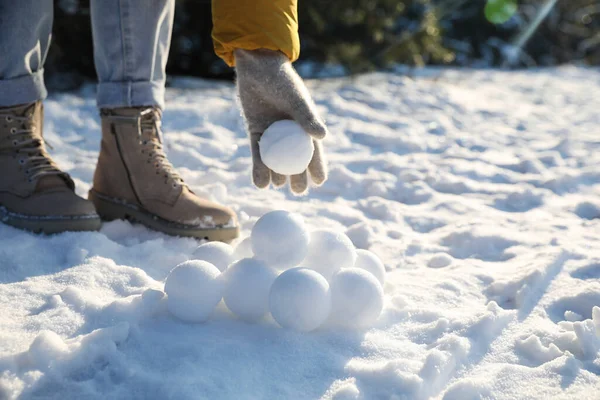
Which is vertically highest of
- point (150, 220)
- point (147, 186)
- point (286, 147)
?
point (286, 147)

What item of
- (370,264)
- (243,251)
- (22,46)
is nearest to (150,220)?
(243,251)

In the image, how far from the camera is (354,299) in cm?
149

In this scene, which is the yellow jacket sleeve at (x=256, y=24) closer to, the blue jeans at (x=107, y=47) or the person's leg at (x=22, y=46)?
the blue jeans at (x=107, y=47)

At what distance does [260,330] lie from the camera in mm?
1489

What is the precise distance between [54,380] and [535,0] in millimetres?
7950

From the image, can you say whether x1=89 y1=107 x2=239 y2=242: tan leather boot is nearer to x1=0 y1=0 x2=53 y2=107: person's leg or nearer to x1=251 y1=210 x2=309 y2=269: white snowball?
x1=0 y1=0 x2=53 y2=107: person's leg

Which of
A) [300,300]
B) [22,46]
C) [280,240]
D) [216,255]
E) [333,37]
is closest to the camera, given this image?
[300,300]

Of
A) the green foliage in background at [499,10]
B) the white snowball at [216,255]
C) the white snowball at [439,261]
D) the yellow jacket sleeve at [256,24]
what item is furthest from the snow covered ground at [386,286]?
the green foliage in background at [499,10]

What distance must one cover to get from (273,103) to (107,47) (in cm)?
67

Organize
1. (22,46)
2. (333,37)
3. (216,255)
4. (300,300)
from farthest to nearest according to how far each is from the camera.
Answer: (333,37) < (22,46) < (216,255) < (300,300)

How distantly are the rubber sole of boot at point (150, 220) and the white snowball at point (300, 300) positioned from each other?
65 cm

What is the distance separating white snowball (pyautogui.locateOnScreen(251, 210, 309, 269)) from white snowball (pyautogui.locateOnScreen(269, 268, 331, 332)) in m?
0.12

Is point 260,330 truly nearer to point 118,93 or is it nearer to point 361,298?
point 361,298

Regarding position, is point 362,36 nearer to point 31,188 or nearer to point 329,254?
point 31,188
